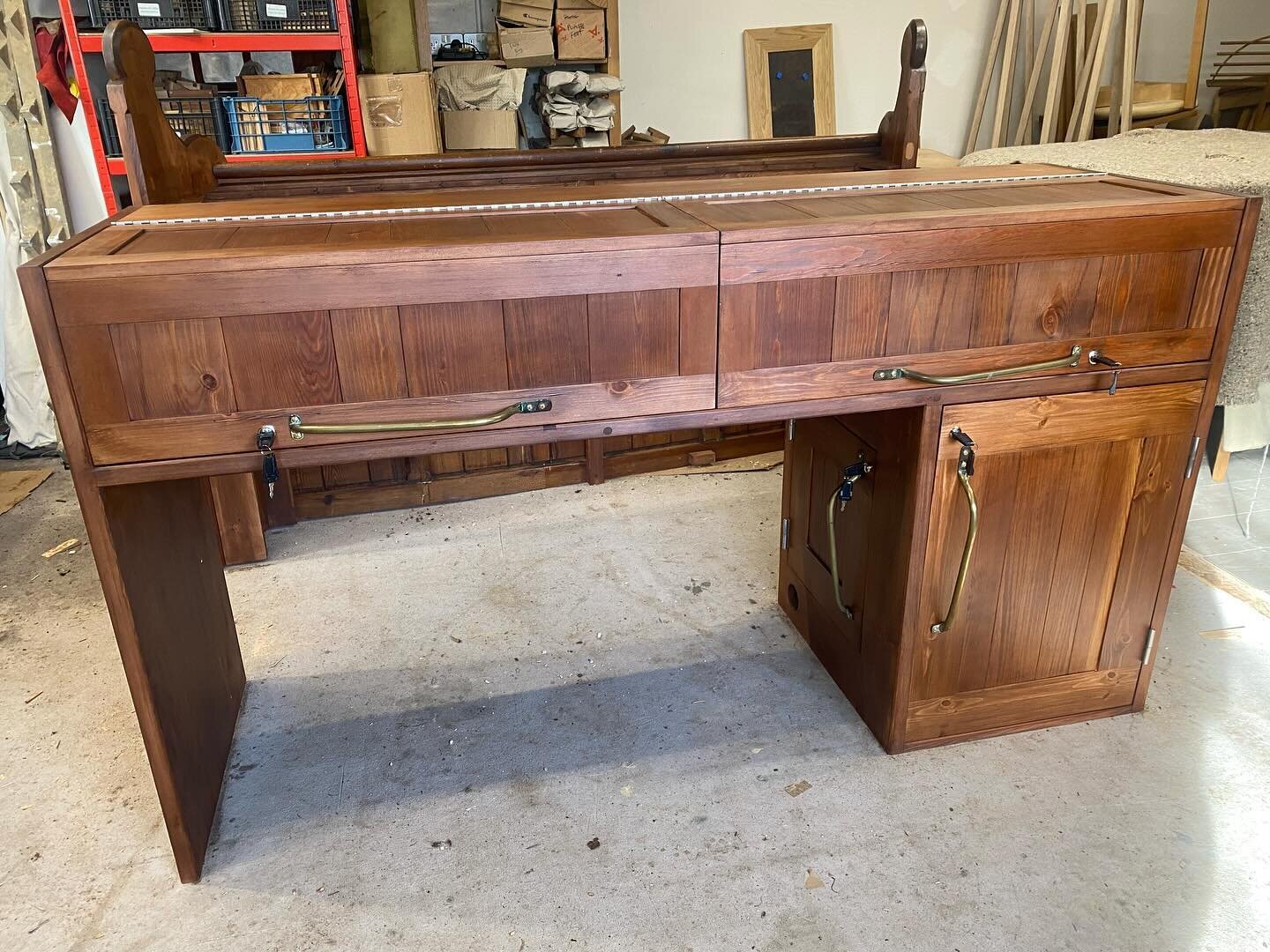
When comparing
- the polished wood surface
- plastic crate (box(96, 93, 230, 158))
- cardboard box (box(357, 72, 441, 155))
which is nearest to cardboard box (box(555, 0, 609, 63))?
cardboard box (box(357, 72, 441, 155))

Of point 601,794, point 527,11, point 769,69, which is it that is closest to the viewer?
point 601,794

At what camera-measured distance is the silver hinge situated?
5.72ft

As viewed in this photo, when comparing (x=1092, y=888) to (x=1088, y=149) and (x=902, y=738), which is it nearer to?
(x=902, y=738)

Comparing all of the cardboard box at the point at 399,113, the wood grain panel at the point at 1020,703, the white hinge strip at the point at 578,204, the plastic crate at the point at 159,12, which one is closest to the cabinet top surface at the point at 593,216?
the white hinge strip at the point at 578,204

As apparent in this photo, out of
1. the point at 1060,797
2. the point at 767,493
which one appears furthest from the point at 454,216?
the point at 767,493

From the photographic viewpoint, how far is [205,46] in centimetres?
277

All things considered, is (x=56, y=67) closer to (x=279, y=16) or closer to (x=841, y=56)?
(x=279, y=16)

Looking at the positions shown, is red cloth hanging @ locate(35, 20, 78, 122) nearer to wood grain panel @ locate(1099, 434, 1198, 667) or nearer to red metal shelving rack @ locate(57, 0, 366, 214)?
red metal shelving rack @ locate(57, 0, 366, 214)

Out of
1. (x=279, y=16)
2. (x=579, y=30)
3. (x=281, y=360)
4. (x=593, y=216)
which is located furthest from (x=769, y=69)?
(x=281, y=360)

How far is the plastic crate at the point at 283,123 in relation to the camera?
290 centimetres

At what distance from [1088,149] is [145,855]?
285cm

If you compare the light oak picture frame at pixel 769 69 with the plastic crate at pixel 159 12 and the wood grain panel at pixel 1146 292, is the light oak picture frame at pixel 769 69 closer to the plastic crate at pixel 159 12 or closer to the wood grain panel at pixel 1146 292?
the plastic crate at pixel 159 12

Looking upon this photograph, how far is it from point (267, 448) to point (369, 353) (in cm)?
21

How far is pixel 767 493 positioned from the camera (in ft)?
10.3
